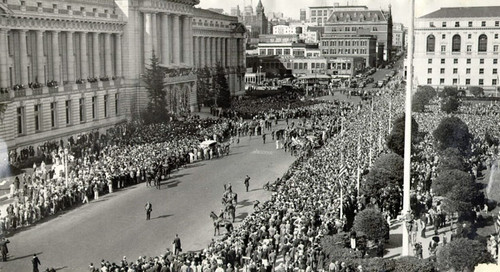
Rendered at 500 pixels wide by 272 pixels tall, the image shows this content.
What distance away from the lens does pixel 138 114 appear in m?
75.4

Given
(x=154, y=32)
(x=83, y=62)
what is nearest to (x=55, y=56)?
(x=83, y=62)

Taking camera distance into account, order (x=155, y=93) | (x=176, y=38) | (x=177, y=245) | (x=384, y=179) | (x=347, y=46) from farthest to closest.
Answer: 1. (x=347, y=46)
2. (x=176, y=38)
3. (x=155, y=93)
4. (x=384, y=179)
5. (x=177, y=245)

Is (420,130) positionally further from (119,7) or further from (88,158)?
(119,7)

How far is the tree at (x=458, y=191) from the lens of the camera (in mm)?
34875

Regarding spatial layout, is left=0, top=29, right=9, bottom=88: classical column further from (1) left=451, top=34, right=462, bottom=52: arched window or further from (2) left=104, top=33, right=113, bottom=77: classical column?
(1) left=451, top=34, right=462, bottom=52: arched window

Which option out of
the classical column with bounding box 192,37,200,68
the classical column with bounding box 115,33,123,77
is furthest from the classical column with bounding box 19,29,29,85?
the classical column with bounding box 192,37,200,68

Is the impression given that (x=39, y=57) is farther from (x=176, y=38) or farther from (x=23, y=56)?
(x=176, y=38)

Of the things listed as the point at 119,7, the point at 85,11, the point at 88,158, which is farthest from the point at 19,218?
the point at 119,7

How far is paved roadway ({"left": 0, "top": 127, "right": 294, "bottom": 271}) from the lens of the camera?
3048cm

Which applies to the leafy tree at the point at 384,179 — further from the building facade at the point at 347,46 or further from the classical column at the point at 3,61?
the building facade at the point at 347,46

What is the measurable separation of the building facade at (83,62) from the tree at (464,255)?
123 feet

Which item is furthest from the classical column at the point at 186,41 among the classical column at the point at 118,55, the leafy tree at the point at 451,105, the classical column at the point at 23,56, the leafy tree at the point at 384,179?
the leafy tree at the point at 384,179

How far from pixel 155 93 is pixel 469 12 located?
59881 mm

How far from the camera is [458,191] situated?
115 ft
